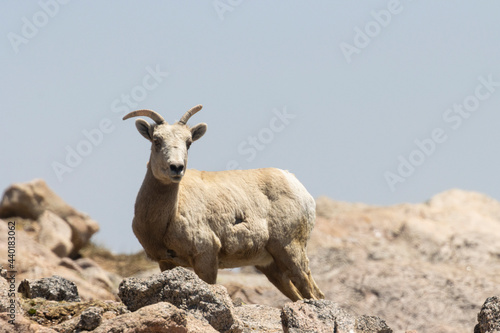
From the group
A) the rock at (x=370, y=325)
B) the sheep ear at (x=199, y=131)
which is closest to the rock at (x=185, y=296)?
the rock at (x=370, y=325)

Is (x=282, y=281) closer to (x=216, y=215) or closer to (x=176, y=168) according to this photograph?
(x=216, y=215)

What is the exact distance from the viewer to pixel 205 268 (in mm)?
9562

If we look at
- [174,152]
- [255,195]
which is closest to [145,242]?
[174,152]

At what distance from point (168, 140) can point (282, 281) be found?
2.60 metres

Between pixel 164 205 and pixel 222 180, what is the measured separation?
4.23 feet

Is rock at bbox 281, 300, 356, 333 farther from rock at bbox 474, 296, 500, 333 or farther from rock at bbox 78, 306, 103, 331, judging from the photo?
rock at bbox 78, 306, 103, 331

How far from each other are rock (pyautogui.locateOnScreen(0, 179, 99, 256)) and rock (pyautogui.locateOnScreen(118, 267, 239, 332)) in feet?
40.5

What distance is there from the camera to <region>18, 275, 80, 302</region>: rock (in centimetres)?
838

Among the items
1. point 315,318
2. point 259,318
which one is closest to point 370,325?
point 315,318

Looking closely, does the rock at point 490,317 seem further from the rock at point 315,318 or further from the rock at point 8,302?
the rock at point 8,302

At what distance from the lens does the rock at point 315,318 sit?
7.00 m

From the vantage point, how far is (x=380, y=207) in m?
22.4

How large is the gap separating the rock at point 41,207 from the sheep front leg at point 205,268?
10.1 meters

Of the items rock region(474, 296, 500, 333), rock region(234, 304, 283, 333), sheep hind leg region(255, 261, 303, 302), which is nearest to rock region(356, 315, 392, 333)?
rock region(234, 304, 283, 333)
